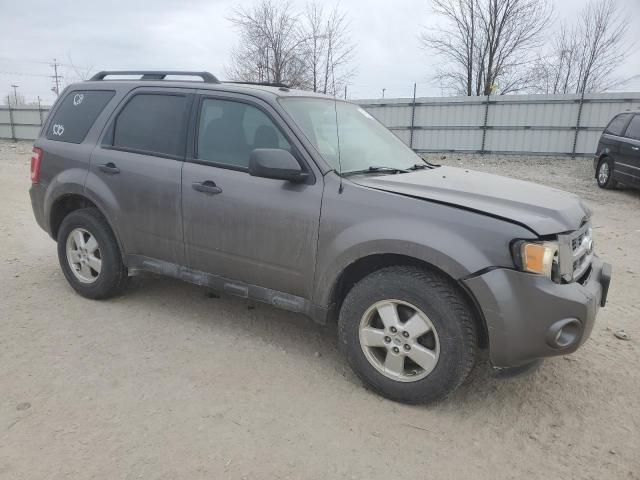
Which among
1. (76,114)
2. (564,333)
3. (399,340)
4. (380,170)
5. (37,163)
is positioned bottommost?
(399,340)

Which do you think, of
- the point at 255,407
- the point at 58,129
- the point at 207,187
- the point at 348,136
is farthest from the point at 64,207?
the point at 255,407

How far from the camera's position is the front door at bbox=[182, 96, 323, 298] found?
3.17 meters

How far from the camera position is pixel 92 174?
4090 millimetres

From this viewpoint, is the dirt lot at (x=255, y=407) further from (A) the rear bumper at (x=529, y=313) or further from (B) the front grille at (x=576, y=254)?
(B) the front grille at (x=576, y=254)

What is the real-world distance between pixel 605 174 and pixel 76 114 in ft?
37.0

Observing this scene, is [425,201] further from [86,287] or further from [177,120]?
[86,287]

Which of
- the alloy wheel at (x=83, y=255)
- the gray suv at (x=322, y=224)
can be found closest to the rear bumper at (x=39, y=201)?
the gray suv at (x=322, y=224)

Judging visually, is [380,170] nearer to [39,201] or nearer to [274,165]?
[274,165]

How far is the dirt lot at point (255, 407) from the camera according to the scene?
96.4 inches

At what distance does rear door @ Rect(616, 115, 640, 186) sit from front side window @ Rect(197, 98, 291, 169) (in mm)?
9487

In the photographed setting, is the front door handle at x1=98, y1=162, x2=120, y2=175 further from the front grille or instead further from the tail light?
the front grille

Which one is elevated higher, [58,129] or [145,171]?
[58,129]

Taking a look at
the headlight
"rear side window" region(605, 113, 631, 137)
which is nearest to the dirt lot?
the headlight

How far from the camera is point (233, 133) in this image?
11.6 feet
